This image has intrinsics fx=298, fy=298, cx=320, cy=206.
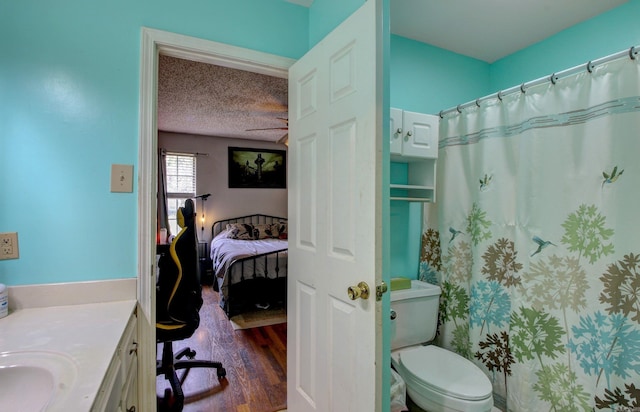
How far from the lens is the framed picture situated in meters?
5.45

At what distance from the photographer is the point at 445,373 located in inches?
61.0

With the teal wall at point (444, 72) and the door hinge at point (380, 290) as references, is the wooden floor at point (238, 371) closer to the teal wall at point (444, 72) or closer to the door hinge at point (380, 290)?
the teal wall at point (444, 72)

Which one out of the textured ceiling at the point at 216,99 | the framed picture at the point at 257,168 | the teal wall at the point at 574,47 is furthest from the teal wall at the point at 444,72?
the framed picture at the point at 257,168

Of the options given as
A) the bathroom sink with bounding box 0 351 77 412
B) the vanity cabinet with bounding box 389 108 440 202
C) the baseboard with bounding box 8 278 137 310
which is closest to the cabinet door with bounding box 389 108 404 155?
the vanity cabinet with bounding box 389 108 440 202

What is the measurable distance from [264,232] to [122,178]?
373cm

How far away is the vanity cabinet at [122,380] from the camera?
0.80 m

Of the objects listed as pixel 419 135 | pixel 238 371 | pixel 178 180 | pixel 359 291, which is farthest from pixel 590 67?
pixel 178 180

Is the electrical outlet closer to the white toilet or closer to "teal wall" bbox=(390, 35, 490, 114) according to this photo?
the white toilet

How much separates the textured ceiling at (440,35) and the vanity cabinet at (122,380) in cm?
186

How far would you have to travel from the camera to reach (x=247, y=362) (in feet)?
7.97

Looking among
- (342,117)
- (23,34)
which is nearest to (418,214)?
(342,117)

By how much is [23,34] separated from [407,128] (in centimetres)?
187

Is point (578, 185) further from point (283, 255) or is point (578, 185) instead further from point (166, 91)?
point (166, 91)

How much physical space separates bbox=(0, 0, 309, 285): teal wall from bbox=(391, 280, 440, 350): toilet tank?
1474mm
